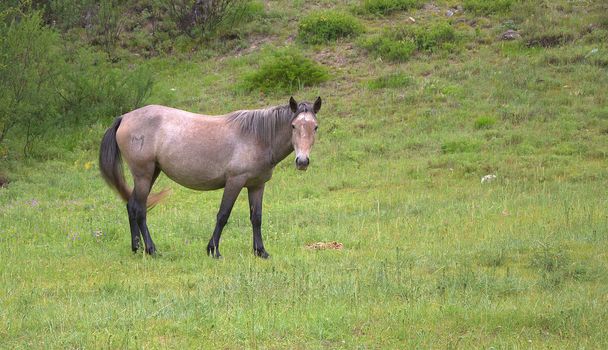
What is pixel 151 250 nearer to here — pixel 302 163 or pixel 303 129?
pixel 302 163

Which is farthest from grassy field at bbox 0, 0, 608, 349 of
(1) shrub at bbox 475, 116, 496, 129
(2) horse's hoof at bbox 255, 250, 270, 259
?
(2) horse's hoof at bbox 255, 250, 270, 259

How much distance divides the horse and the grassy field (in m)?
0.59

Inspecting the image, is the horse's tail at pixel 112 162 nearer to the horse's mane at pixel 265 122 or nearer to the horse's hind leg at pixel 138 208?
the horse's hind leg at pixel 138 208

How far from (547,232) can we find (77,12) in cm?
1903

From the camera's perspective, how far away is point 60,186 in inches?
599

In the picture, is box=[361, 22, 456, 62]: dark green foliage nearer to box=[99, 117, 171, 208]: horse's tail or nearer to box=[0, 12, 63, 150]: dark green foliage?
box=[0, 12, 63, 150]: dark green foliage

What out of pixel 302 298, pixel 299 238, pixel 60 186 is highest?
pixel 302 298

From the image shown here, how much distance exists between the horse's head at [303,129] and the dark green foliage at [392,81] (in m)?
11.0

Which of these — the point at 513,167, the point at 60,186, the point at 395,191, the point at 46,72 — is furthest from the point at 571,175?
the point at 46,72

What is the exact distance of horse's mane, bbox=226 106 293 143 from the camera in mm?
9711

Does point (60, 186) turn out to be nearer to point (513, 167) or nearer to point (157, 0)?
point (513, 167)

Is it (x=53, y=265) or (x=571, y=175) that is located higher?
(x=53, y=265)

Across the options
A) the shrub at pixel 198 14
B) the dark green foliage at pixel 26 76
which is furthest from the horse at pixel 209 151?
the shrub at pixel 198 14

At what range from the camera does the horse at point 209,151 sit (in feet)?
31.8
